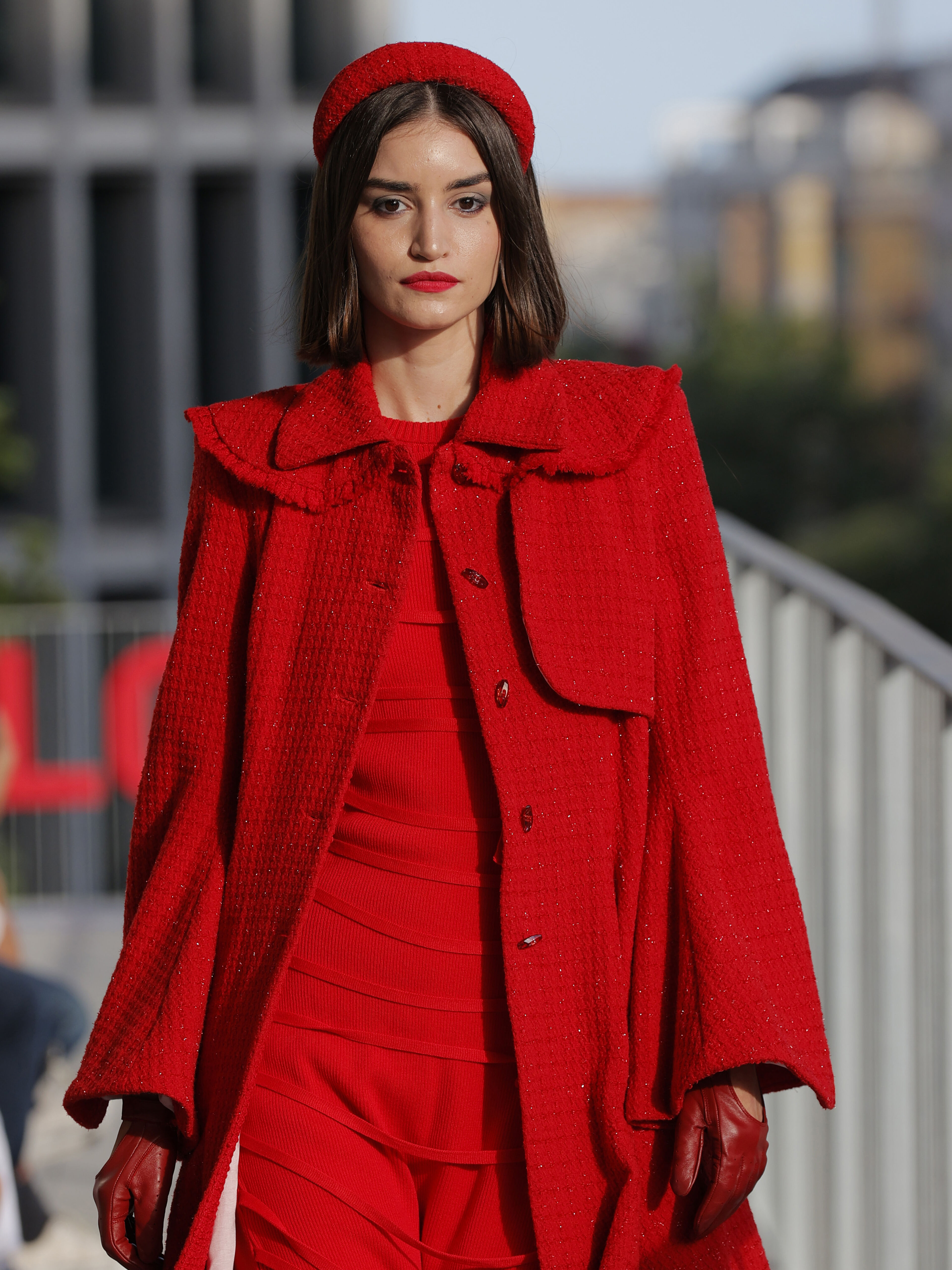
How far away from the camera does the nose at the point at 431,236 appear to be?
1927mm

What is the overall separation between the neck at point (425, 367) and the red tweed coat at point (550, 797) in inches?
2.1

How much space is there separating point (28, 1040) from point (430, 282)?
2463 mm

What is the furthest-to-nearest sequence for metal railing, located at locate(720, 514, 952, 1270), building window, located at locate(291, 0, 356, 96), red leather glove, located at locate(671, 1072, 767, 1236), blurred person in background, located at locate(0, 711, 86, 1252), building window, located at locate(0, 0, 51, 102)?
building window, located at locate(291, 0, 356, 96) → building window, located at locate(0, 0, 51, 102) → blurred person in background, located at locate(0, 711, 86, 1252) → metal railing, located at locate(720, 514, 952, 1270) → red leather glove, located at locate(671, 1072, 767, 1236)

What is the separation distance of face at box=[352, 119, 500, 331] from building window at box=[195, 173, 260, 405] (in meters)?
20.1

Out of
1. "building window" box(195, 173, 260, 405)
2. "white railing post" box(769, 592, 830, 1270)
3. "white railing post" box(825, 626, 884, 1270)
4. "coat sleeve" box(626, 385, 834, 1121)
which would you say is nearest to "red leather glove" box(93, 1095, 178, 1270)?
"coat sleeve" box(626, 385, 834, 1121)

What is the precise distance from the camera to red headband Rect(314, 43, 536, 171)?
1.93 meters

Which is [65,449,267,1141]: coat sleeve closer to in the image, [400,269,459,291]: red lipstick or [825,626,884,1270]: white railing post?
[400,269,459,291]: red lipstick

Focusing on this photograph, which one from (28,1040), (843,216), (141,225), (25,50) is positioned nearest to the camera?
(28,1040)

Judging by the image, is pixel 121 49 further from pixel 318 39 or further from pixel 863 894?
pixel 863 894

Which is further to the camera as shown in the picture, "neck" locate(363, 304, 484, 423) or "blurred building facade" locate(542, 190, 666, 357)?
"blurred building facade" locate(542, 190, 666, 357)

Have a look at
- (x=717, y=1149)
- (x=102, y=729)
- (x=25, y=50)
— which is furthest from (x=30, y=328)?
(x=717, y=1149)

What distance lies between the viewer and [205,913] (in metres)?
1.96

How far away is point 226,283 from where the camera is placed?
73.6 ft

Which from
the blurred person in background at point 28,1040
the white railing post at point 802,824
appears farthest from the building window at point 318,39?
the white railing post at point 802,824
